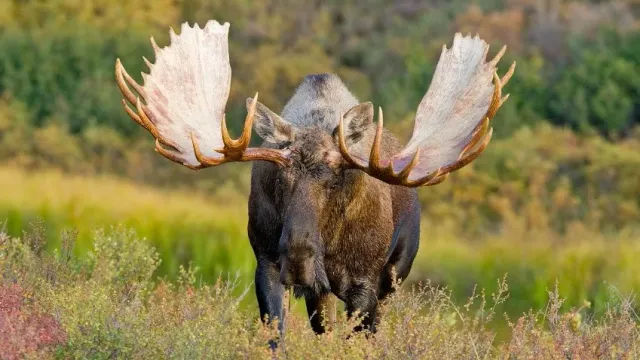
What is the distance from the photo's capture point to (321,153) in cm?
752

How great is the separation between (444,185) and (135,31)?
1144cm

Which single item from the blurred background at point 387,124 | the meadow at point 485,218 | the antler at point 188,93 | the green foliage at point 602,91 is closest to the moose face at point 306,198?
the antler at point 188,93

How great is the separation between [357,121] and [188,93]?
108 cm

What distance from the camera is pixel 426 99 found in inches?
316

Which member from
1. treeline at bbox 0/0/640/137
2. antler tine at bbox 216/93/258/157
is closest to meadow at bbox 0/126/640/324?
treeline at bbox 0/0/640/137

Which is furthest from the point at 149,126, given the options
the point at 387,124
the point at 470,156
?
the point at 387,124

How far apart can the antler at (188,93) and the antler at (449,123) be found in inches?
36.2

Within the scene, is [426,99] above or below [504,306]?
above

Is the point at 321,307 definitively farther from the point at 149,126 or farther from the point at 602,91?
the point at 602,91

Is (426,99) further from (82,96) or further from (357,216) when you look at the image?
(82,96)

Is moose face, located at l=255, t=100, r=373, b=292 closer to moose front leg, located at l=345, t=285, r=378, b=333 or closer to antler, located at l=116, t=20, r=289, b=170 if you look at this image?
moose front leg, located at l=345, t=285, r=378, b=333

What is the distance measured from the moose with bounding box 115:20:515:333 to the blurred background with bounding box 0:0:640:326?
26.9ft

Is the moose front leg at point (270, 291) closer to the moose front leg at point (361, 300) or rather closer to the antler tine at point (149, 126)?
the moose front leg at point (361, 300)

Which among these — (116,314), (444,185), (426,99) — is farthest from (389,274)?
(444,185)
